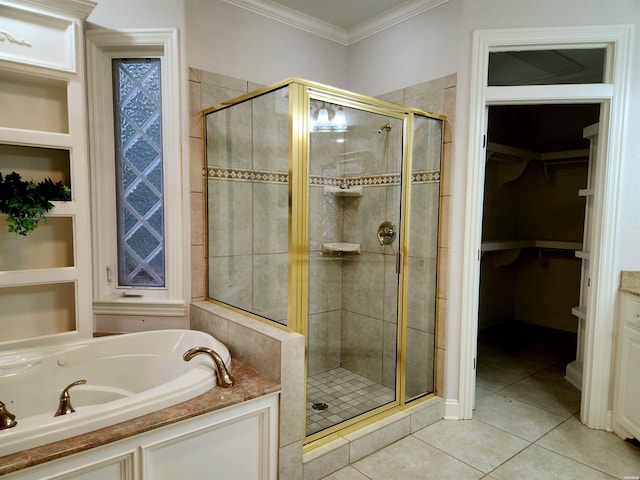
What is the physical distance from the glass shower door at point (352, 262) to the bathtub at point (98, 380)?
706 millimetres

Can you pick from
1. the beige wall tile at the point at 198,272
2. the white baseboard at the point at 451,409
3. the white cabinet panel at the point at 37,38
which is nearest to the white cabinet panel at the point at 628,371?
the white baseboard at the point at 451,409

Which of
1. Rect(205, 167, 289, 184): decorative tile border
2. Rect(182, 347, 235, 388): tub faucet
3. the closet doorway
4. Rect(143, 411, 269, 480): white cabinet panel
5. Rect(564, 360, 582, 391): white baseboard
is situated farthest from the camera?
the closet doorway

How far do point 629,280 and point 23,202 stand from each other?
332 cm

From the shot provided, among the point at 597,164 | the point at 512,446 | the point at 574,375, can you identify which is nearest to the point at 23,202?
the point at 512,446

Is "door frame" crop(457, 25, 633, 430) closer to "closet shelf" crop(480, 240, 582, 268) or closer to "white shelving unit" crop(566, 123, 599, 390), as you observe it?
"white shelving unit" crop(566, 123, 599, 390)

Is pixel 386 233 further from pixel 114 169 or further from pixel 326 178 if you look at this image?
pixel 114 169

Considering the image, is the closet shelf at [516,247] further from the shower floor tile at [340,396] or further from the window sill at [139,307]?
the window sill at [139,307]

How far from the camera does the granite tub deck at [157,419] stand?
3.97ft

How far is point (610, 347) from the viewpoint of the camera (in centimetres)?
234

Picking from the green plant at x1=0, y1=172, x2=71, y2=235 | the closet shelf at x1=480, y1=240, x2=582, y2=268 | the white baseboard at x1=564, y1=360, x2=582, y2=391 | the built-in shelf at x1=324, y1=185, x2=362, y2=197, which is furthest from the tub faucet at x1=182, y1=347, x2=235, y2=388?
the closet shelf at x1=480, y1=240, x2=582, y2=268

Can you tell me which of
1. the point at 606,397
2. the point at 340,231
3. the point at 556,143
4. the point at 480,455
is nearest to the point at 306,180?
the point at 340,231

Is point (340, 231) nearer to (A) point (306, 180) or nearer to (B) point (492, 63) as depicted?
(A) point (306, 180)

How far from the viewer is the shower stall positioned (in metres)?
1.98

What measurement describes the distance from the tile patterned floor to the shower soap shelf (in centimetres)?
118
